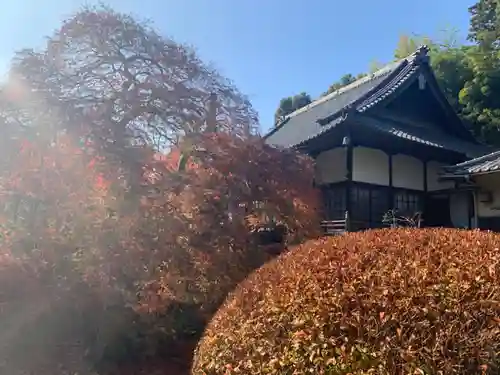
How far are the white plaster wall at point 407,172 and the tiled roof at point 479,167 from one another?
1.49 meters

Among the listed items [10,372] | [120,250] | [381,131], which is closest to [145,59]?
[120,250]

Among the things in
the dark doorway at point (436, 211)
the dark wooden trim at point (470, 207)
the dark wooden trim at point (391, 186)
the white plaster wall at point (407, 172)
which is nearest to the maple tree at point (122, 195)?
the dark wooden trim at point (391, 186)

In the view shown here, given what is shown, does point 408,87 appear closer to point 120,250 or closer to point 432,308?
point 120,250

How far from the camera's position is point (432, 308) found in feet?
9.02

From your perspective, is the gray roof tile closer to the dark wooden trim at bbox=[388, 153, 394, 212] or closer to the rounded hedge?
the dark wooden trim at bbox=[388, 153, 394, 212]

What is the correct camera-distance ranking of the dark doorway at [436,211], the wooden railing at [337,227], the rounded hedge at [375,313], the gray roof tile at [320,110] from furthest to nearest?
the gray roof tile at [320,110]
the dark doorway at [436,211]
the wooden railing at [337,227]
the rounded hedge at [375,313]

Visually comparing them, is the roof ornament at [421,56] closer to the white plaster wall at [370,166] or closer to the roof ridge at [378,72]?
the roof ridge at [378,72]

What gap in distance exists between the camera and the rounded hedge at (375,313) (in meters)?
2.64

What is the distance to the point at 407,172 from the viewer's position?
12.9 meters

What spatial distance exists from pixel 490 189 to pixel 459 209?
138cm

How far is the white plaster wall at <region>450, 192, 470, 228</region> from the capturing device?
12938mm

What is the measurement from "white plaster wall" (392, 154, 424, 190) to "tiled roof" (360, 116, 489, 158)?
72cm

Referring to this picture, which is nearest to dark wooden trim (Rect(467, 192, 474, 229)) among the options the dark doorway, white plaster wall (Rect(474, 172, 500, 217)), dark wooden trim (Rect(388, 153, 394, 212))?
white plaster wall (Rect(474, 172, 500, 217))

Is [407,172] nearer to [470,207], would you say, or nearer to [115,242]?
[470,207]
